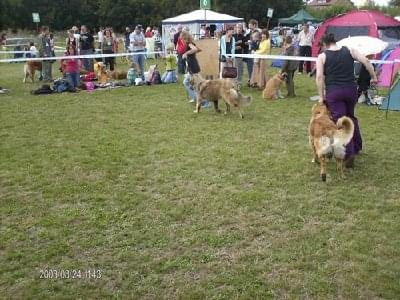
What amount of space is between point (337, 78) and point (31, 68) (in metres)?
12.2

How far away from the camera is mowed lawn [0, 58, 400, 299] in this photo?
11.0 ft

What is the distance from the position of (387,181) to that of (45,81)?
41.2 ft

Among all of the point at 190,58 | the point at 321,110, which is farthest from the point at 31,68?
the point at 321,110

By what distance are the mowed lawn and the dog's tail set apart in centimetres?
57

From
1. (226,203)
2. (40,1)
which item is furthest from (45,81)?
(40,1)

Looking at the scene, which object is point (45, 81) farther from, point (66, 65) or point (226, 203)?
point (226, 203)

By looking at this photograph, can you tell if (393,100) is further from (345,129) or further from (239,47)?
(239,47)

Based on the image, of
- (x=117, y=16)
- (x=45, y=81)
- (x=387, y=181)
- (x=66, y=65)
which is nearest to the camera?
(x=387, y=181)

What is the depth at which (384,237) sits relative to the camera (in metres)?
3.97

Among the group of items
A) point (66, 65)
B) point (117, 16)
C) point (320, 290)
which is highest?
point (117, 16)

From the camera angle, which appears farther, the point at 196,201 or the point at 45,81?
the point at 45,81

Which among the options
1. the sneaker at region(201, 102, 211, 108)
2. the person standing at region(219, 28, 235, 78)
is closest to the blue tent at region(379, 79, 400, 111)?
the sneaker at region(201, 102, 211, 108)
